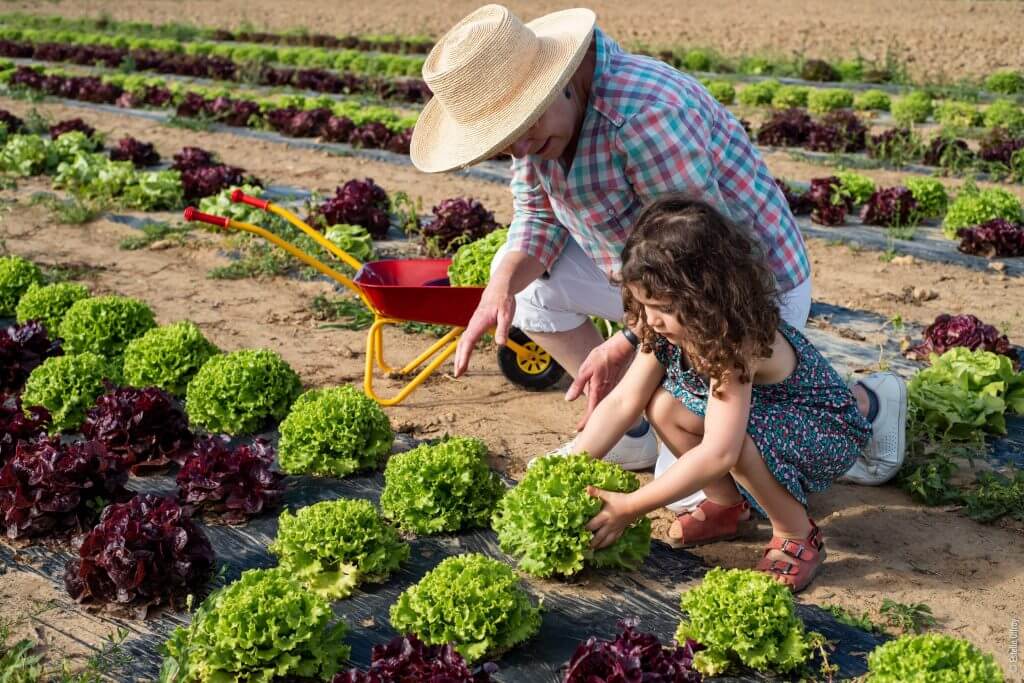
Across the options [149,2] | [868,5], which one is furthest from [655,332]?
[149,2]

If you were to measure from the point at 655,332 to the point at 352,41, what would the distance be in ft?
73.1

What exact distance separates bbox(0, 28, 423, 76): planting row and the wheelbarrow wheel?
11089 millimetres

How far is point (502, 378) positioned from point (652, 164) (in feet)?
8.04

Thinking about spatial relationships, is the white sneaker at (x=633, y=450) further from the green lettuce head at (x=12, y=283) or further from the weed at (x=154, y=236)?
the weed at (x=154, y=236)

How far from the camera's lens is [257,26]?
30.7 metres

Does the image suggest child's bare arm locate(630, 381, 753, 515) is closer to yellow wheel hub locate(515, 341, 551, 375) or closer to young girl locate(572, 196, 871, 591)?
young girl locate(572, 196, 871, 591)

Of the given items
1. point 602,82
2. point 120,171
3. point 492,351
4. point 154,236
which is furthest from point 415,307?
point 120,171

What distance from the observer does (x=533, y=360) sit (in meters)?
5.48

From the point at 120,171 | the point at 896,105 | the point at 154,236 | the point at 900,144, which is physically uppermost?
the point at 896,105

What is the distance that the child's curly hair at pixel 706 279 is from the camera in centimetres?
313

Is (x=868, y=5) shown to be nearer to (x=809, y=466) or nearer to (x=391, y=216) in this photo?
(x=391, y=216)

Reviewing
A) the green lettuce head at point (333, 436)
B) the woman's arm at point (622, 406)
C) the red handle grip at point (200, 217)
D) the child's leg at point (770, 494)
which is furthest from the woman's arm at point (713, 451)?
the red handle grip at point (200, 217)

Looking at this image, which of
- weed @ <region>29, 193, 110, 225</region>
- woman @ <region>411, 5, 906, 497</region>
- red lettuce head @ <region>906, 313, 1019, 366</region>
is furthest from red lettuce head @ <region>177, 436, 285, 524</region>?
weed @ <region>29, 193, 110, 225</region>

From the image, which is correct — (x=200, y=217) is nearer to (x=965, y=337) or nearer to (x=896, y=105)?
(x=965, y=337)
